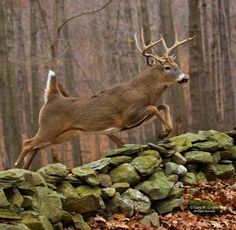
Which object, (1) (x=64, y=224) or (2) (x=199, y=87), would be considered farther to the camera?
(2) (x=199, y=87)

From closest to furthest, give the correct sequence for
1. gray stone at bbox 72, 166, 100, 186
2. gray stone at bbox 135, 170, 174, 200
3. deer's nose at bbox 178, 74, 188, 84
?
A: gray stone at bbox 72, 166, 100, 186 < gray stone at bbox 135, 170, 174, 200 < deer's nose at bbox 178, 74, 188, 84

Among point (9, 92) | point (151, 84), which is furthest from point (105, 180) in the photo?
point (9, 92)

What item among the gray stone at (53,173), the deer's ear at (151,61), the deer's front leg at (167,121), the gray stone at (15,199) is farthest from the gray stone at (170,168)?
the gray stone at (15,199)

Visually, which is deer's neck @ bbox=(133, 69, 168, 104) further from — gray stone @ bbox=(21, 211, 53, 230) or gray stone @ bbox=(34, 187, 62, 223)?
gray stone @ bbox=(21, 211, 53, 230)

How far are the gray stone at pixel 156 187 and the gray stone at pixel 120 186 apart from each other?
11.2 inches

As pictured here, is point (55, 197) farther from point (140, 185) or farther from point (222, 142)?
point (222, 142)

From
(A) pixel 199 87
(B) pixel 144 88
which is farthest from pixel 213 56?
(B) pixel 144 88

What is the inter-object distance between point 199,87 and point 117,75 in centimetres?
1689

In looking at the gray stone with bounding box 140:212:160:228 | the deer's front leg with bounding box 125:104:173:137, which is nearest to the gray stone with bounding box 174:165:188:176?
the deer's front leg with bounding box 125:104:173:137

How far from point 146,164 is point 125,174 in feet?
1.45

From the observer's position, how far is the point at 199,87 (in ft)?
45.2

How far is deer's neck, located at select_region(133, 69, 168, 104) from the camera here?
9461 millimetres

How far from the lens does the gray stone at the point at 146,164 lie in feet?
28.1

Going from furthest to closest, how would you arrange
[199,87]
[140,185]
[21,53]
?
[21,53]
[199,87]
[140,185]
